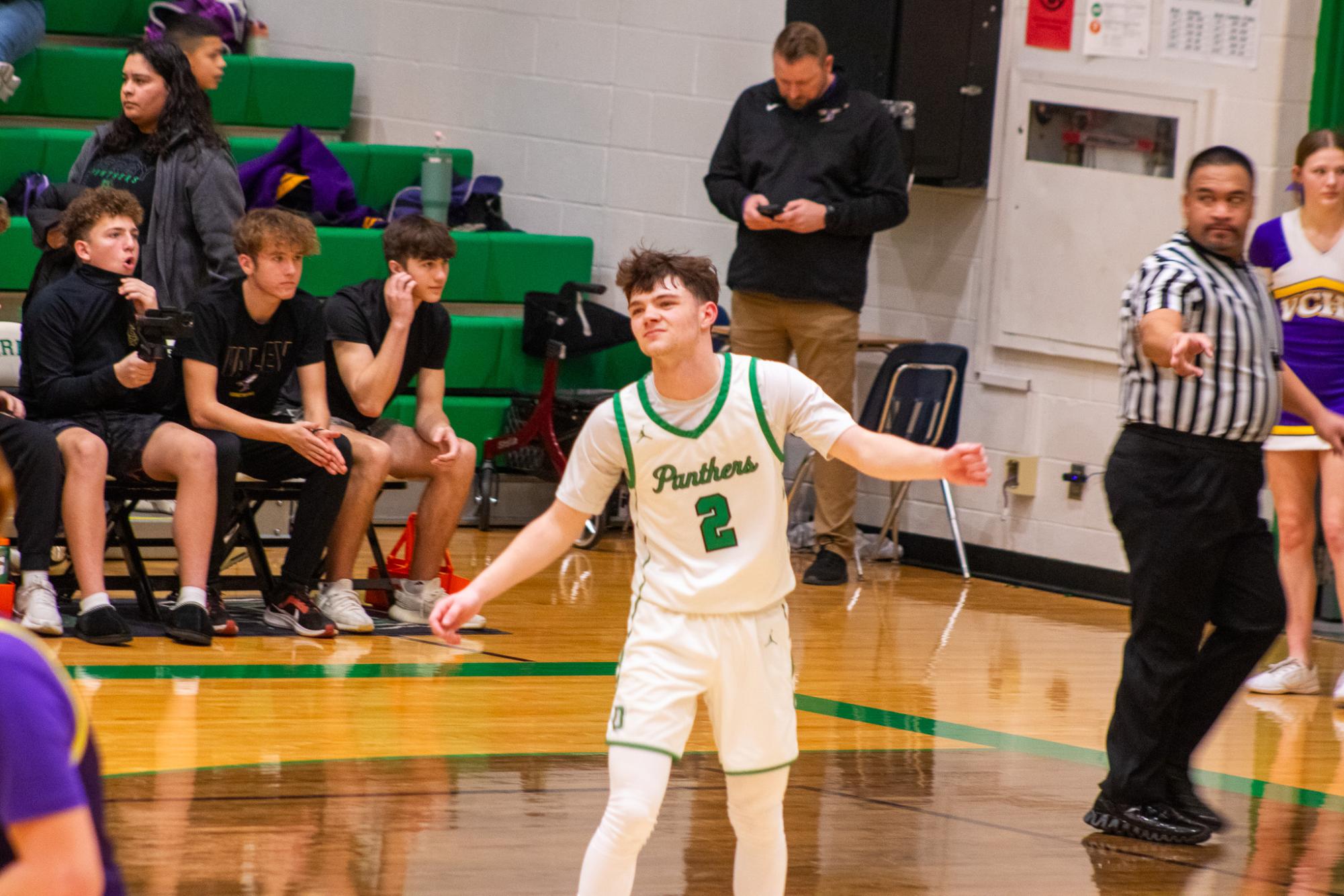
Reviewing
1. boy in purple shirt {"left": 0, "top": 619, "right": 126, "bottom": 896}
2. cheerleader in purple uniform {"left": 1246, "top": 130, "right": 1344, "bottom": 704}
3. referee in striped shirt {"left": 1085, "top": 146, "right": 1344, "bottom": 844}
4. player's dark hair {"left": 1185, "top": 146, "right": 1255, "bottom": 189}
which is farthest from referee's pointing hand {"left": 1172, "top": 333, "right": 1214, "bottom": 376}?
boy in purple shirt {"left": 0, "top": 619, "right": 126, "bottom": 896}

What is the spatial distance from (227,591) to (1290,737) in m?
3.56

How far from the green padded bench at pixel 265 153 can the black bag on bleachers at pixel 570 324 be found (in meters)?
0.95

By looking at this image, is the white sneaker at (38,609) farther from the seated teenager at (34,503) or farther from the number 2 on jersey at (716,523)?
the number 2 on jersey at (716,523)

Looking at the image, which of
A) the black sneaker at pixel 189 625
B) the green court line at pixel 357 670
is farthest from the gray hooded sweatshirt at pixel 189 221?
the green court line at pixel 357 670

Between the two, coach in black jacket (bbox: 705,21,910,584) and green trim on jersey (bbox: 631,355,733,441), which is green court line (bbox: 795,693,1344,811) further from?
coach in black jacket (bbox: 705,21,910,584)

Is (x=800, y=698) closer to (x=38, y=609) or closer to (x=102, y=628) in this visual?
(x=102, y=628)

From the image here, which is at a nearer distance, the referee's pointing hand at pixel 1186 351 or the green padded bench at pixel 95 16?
the referee's pointing hand at pixel 1186 351

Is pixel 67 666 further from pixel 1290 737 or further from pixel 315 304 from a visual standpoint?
pixel 1290 737

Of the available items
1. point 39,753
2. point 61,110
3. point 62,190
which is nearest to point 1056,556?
point 62,190

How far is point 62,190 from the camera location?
653 centimetres

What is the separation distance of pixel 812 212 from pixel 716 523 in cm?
412

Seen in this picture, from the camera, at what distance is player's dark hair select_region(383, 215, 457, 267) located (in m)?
6.21

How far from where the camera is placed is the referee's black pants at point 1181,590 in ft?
13.6

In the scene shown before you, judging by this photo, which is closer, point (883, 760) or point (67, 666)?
point (883, 760)
